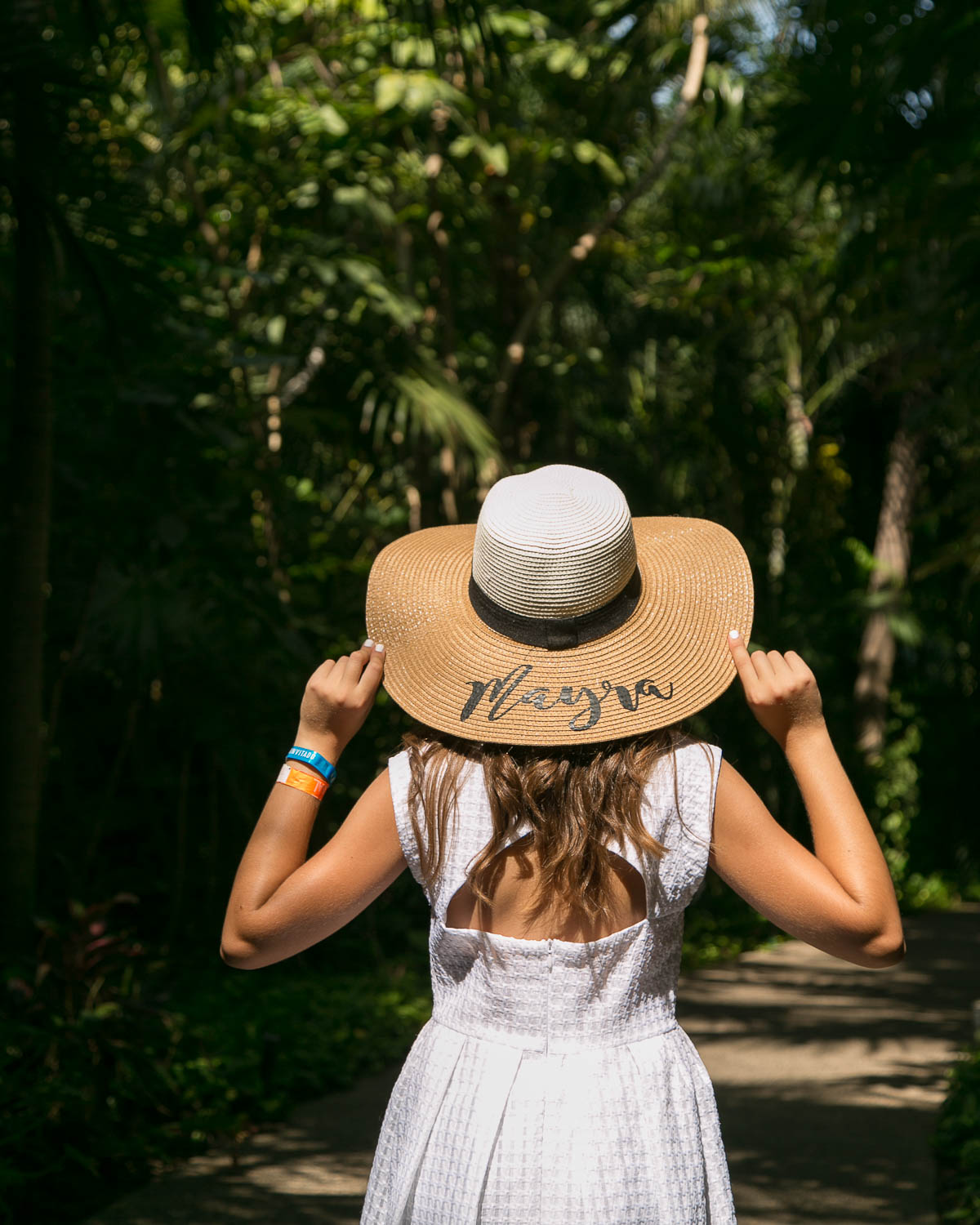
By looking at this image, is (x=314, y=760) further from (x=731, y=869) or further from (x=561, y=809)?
(x=731, y=869)

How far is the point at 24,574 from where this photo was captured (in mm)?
4234

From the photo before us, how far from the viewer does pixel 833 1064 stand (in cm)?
611

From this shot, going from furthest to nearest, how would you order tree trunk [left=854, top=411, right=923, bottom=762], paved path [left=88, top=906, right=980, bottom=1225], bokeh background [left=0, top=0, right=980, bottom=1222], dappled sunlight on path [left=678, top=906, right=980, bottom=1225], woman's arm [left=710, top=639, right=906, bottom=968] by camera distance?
tree trunk [left=854, top=411, right=923, bottom=762] < dappled sunlight on path [left=678, top=906, right=980, bottom=1225] < bokeh background [left=0, top=0, right=980, bottom=1222] < paved path [left=88, top=906, right=980, bottom=1225] < woman's arm [left=710, top=639, right=906, bottom=968]

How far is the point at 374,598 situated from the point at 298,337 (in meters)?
6.91

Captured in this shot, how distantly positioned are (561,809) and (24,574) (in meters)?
3.18

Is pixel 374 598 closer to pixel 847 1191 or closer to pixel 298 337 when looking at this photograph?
pixel 847 1191

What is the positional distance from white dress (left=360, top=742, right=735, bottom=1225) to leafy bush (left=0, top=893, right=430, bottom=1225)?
2602 millimetres

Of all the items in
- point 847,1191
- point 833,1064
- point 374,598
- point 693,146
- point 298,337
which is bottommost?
point 833,1064

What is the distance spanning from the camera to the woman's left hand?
166cm

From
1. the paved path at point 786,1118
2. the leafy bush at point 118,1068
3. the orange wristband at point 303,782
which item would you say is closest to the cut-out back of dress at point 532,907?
the orange wristband at point 303,782

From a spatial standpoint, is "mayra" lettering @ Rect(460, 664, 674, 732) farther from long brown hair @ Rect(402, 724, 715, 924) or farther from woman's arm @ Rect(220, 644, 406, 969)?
woman's arm @ Rect(220, 644, 406, 969)

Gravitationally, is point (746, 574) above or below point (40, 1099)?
above

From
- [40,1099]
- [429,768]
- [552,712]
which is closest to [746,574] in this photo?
[552,712]

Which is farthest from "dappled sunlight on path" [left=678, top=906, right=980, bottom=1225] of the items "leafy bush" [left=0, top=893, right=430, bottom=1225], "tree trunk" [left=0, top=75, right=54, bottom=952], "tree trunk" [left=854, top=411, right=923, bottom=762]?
"tree trunk" [left=854, top=411, right=923, bottom=762]
